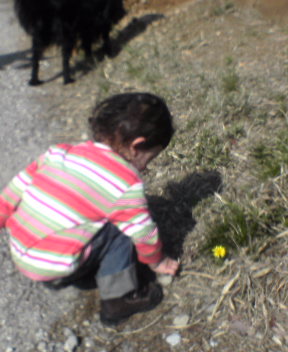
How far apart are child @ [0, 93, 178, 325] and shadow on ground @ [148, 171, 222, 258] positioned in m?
0.39

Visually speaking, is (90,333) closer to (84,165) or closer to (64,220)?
(64,220)

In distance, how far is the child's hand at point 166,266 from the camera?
104 inches

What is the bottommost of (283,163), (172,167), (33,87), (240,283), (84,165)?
(33,87)

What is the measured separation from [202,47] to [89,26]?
114 centimetres

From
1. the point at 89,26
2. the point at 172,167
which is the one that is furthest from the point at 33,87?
the point at 172,167

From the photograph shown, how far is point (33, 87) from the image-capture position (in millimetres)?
5312

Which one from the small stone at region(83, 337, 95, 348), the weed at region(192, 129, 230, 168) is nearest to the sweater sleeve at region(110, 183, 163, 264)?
the small stone at region(83, 337, 95, 348)

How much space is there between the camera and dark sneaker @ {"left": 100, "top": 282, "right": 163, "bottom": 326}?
2.53 meters

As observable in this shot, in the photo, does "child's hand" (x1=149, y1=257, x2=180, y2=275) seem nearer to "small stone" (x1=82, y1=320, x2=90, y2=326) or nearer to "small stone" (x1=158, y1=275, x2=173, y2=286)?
"small stone" (x1=158, y1=275, x2=173, y2=286)

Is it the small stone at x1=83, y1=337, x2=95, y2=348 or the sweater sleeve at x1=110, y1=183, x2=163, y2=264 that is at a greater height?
the sweater sleeve at x1=110, y1=183, x2=163, y2=264

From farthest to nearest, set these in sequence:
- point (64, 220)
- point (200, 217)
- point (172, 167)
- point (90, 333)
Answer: point (172, 167) → point (200, 217) → point (90, 333) → point (64, 220)

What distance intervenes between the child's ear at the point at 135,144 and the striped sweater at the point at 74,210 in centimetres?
8

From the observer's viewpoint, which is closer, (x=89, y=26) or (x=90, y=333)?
(x=90, y=333)

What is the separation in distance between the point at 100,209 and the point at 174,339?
0.62m
